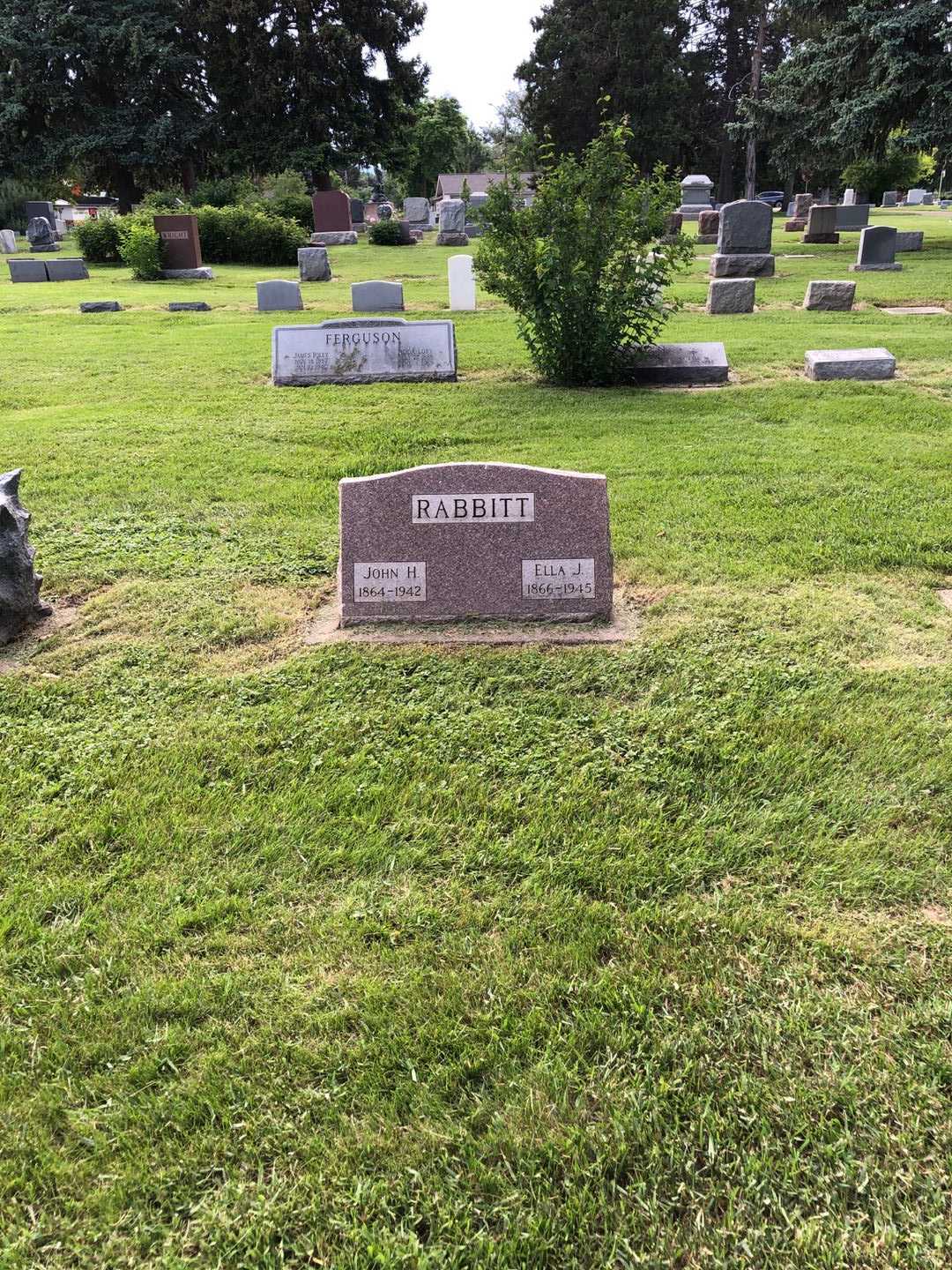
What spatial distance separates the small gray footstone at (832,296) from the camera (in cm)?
1422

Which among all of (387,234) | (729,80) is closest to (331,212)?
(387,234)

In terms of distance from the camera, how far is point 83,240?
26.4 m

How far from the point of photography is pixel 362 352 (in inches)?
421

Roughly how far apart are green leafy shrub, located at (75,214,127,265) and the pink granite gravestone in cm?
Answer: 721

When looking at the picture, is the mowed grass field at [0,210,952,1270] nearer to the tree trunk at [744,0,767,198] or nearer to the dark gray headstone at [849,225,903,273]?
the dark gray headstone at [849,225,903,273]

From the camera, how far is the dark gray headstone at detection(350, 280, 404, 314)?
50.6ft

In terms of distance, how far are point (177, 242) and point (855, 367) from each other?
61.8 feet

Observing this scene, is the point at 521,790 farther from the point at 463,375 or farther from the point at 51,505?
the point at 463,375

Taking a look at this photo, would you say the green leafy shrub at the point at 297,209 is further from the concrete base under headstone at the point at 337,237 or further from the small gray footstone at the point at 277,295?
the small gray footstone at the point at 277,295

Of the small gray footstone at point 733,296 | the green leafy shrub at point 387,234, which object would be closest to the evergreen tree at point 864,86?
the small gray footstone at point 733,296

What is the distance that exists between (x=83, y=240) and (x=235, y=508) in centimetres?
2483

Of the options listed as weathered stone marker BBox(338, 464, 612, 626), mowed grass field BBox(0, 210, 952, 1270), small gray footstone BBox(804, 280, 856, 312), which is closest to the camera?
mowed grass field BBox(0, 210, 952, 1270)

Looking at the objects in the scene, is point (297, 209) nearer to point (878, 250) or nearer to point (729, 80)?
point (878, 250)

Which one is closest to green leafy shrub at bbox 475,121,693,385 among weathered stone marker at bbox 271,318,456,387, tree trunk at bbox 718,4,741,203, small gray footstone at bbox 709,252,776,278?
weathered stone marker at bbox 271,318,456,387
